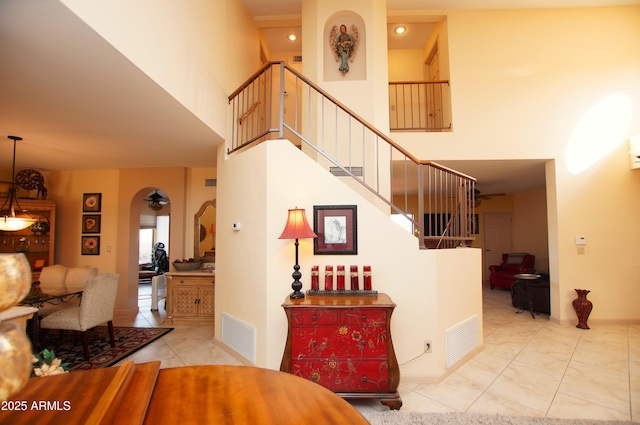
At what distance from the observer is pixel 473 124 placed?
516cm

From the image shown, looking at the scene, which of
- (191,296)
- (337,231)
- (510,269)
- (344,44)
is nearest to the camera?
(337,231)

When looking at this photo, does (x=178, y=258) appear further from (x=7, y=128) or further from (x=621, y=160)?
(x=621, y=160)

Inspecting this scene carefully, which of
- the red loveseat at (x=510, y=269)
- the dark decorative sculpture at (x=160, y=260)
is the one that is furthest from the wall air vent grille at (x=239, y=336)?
the red loveseat at (x=510, y=269)

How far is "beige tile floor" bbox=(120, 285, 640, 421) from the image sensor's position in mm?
2578

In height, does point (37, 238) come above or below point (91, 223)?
below

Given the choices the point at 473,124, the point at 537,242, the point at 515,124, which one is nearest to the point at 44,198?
the point at 473,124

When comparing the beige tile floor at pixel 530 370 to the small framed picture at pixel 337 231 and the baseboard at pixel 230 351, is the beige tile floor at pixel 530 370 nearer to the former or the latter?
the baseboard at pixel 230 351

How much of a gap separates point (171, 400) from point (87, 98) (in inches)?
117

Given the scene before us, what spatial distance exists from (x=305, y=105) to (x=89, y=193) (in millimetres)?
4289

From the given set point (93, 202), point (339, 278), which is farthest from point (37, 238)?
point (339, 278)

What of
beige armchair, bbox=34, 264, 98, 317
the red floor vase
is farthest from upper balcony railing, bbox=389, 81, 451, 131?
beige armchair, bbox=34, 264, 98, 317

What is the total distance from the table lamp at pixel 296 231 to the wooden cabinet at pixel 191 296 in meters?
2.41

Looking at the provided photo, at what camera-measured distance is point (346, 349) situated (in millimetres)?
2488

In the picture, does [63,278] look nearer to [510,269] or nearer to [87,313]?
[87,313]
